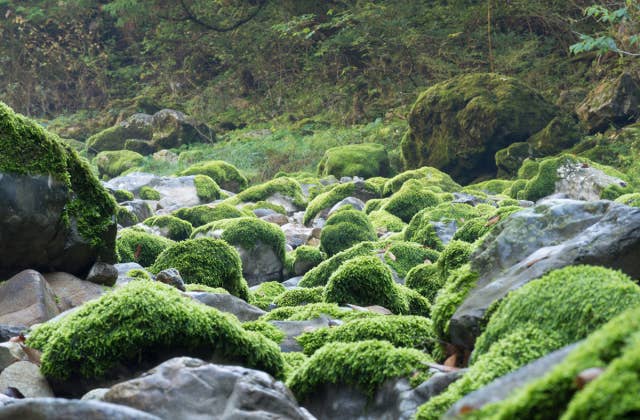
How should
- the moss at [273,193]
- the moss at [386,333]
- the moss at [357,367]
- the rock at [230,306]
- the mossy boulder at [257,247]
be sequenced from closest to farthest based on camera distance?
the moss at [357,367], the moss at [386,333], the rock at [230,306], the mossy boulder at [257,247], the moss at [273,193]

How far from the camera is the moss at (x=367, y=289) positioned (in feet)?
16.8

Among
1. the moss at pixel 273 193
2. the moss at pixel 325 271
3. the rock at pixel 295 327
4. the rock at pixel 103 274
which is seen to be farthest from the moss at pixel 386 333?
the moss at pixel 273 193

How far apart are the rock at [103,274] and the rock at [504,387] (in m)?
3.91

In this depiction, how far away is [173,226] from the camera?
1020 centimetres

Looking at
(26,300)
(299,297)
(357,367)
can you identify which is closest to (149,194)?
(299,297)

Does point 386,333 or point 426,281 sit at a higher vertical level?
point 386,333

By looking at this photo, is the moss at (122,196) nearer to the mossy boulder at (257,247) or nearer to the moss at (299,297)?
the mossy boulder at (257,247)

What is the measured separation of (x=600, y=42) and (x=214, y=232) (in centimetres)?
472

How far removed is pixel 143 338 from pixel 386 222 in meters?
7.71

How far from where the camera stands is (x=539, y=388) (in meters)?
1.75

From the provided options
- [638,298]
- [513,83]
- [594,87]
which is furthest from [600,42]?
[594,87]

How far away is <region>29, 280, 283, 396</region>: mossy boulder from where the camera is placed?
3.30 meters

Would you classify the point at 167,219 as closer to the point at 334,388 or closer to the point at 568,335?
the point at 334,388

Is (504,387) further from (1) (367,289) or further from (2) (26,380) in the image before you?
(1) (367,289)
